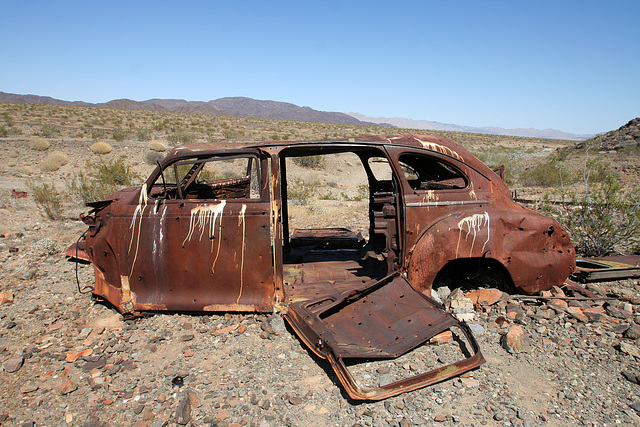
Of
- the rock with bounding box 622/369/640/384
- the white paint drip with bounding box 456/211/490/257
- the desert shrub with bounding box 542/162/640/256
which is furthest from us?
the desert shrub with bounding box 542/162/640/256

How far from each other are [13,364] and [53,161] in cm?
1504

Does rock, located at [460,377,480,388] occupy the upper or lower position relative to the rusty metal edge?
lower

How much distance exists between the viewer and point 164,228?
12.7 feet

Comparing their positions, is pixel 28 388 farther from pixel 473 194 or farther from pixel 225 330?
pixel 473 194

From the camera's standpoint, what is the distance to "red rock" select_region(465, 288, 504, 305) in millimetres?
4125

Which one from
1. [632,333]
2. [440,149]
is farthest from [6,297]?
[632,333]

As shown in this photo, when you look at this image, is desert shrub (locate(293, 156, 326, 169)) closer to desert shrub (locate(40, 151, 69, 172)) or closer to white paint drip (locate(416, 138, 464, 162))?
desert shrub (locate(40, 151, 69, 172))

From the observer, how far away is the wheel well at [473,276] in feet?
14.1

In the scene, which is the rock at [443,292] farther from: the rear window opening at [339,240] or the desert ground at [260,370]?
the rear window opening at [339,240]

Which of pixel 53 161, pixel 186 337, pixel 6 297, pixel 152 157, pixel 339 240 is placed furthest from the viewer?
pixel 152 157

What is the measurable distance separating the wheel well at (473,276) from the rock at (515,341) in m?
0.76

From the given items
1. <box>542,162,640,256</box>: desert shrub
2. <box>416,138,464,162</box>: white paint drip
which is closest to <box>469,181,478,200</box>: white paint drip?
<box>416,138,464,162</box>: white paint drip

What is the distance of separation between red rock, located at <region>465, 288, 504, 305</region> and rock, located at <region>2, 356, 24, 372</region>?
13.8 ft

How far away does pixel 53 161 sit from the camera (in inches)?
615
